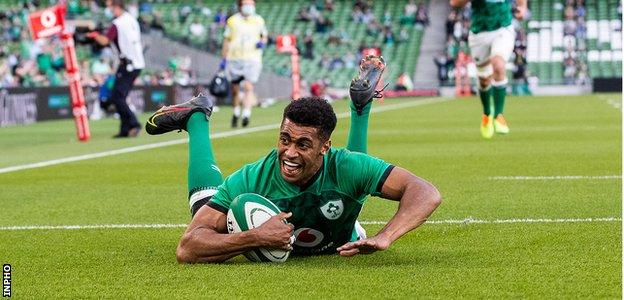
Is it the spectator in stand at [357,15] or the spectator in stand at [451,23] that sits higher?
the spectator in stand at [357,15]

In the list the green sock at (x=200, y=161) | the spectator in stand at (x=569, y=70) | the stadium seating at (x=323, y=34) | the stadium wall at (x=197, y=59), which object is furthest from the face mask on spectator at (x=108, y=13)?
the green sock at (x=200, y=161)

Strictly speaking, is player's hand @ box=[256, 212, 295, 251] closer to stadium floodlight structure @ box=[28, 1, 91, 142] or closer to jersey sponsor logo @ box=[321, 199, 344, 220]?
jersey sponsor logo @ box=[321, 199, 344, 220]

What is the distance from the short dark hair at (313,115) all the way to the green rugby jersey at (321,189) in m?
0.23

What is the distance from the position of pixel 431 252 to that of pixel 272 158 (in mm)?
1069

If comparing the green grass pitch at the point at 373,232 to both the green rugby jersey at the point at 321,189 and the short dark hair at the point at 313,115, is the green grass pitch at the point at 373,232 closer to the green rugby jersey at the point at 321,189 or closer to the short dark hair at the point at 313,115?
the green rugby jersey at the point at 321,189

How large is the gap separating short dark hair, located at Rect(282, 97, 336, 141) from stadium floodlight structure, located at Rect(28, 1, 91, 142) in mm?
14599

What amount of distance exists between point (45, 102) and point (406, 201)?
84.4 feet

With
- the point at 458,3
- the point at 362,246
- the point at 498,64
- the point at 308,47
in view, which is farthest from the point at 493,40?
the point at 308,47

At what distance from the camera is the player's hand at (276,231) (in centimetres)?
672

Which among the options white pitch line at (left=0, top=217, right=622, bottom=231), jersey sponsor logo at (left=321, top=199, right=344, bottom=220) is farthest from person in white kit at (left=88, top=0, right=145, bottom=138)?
jersey sponsor logo at (left=321, top=199, right=344, bottom=220)

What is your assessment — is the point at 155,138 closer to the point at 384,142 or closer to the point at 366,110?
the point at 384,142

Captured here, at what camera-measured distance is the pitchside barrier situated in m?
29.2

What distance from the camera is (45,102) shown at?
31.6 metres

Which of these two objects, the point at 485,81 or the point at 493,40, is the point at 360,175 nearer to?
the point at 493,40
